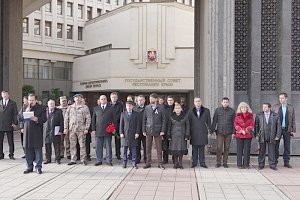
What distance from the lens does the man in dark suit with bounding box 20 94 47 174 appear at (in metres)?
11.4

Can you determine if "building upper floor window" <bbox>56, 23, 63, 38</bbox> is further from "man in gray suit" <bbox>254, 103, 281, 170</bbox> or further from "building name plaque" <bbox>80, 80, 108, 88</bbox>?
"man in gray suit" <bbox>254, 103, 281, 170</bbox>

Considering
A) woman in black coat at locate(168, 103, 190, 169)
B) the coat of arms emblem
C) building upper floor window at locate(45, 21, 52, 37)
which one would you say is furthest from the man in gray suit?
building upper floor window at locate(45, 21, 52, 37)

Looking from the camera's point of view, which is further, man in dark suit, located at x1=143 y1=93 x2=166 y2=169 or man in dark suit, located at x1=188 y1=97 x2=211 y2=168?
man in dark suit, located at x1=188 y1=97 x2=211 y2=168

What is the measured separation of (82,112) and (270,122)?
16.3ft

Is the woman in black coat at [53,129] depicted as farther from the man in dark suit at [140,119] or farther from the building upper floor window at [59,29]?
the building upper floor window at [59,29]

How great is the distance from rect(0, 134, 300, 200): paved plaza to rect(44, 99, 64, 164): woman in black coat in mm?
406

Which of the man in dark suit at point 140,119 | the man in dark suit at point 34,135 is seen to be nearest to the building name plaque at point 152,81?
the man in dark suit at point 140,119

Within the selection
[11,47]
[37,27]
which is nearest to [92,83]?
[37,27]

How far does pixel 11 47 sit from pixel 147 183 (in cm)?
1577

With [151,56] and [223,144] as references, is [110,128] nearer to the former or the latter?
[223,144]

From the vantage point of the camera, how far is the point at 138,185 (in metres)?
9.92

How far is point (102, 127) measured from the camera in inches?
510

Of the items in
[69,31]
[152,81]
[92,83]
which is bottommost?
[92,83]

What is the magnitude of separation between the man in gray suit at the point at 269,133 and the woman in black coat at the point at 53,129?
17.5ft
